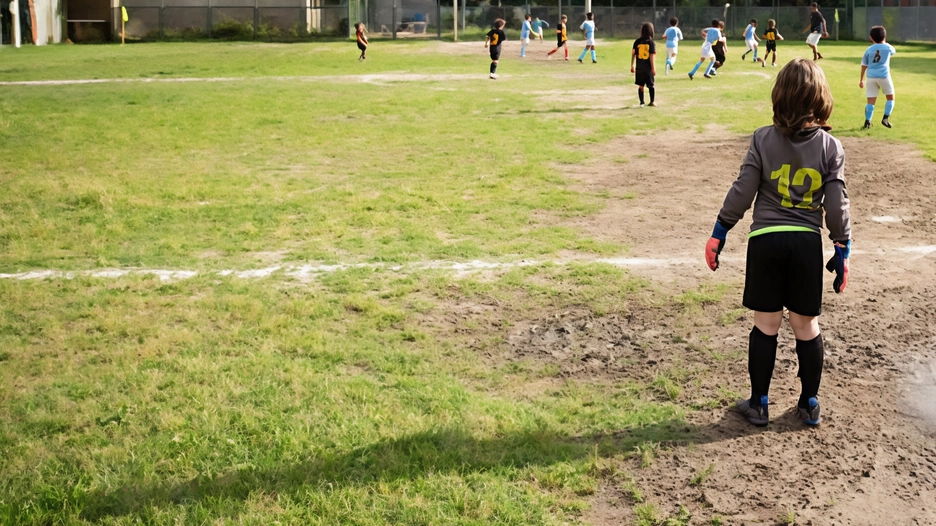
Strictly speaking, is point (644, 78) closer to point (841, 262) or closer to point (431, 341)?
point (431, 341)

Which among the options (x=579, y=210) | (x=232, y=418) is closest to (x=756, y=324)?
A: (x=232, y=418)

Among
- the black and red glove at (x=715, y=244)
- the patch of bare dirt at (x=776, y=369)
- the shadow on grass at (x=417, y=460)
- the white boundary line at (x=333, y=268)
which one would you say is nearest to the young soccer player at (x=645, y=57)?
the patch of bare dirt at (x=776, y=369)

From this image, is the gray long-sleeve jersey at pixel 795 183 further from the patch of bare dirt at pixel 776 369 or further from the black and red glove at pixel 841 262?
the patch of bare dirt at pixel 776 369

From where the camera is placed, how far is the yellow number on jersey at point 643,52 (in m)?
19.2

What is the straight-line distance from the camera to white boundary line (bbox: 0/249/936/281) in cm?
788

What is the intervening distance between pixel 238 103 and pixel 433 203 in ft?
36.4

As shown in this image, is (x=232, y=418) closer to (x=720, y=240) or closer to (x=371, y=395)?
(x=371, y=395)

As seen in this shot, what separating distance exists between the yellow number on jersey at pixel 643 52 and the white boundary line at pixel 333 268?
1148cm

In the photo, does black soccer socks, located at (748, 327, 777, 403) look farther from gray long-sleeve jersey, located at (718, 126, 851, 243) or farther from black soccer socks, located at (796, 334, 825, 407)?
gray long-sleeve jersey, located at (718, 126, 851, 243)

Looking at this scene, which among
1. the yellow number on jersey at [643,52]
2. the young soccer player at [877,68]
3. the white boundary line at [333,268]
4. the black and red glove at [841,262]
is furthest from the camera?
the yellow number on jersey at [643,52]

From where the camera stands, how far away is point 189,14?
50.8 meters

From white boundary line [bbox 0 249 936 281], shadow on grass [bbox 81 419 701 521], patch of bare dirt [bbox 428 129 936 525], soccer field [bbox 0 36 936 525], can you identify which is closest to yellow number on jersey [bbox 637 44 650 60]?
soccer field [bbox 0 36 936 525]

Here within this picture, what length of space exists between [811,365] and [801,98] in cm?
136

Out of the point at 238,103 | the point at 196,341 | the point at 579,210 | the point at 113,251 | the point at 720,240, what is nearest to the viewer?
the point at 720,240
